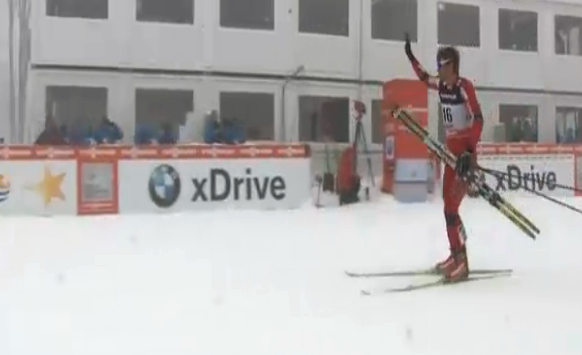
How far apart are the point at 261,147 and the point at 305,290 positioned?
28.6ft

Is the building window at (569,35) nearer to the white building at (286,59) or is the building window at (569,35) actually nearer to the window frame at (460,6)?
the white building at (286,59)

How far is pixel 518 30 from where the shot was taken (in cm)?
2711

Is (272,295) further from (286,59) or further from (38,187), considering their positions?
(286,59)

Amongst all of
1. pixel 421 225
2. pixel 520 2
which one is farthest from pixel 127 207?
pixel 520 2

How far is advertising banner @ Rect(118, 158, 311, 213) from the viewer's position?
1391cm

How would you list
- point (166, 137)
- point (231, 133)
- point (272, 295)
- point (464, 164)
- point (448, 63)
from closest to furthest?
point (272, 295) → point (464, 164) → point (448, 63) → point (166, 137) → point (231, 133)

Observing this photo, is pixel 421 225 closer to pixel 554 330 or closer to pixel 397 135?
pixel 397 135

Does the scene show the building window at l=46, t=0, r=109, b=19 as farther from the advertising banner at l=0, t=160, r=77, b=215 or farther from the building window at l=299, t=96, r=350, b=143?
the advertising banner at l=0, t=160, r=77, b=215

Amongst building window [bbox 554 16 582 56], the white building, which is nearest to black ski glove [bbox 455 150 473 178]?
the white building

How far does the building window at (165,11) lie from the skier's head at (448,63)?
1569 centimetres

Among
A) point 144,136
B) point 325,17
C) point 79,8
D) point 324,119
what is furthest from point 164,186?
point 325,17

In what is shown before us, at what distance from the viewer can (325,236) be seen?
10.2m

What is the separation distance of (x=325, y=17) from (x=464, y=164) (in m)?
17.9

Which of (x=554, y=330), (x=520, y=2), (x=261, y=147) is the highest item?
(x=520, y=2)
